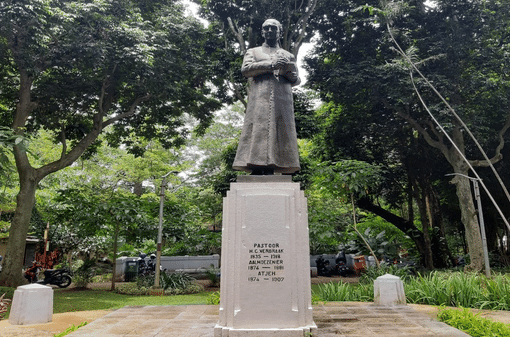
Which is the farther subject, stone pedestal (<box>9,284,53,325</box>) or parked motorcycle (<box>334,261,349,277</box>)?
parked motorcycle (<box>334,261,349,277</box>)

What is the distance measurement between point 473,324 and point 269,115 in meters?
4.33

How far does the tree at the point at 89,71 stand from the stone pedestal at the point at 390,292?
31.3ft

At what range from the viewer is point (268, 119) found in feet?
19.6

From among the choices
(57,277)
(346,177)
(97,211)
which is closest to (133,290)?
(97,211)

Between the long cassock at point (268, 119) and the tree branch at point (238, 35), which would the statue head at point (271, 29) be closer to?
the long cassock at point (268, 119)

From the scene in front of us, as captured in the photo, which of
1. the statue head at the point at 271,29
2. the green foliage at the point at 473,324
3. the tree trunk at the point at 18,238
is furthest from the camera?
the tree trunk at the point at 18,238

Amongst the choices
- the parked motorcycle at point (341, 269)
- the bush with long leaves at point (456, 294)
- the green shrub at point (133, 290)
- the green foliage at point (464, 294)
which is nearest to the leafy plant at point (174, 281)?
the green shrub at point (133, 290)

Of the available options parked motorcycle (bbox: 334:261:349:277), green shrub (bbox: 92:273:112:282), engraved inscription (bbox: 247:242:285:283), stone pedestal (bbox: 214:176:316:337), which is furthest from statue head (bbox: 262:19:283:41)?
parked motorcycle (bbox: 334:261:349:277)

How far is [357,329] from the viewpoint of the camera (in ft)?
18.4

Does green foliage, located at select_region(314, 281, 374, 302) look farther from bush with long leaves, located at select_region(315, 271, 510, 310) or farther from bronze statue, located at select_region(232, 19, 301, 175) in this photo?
bronze statue, located at select_region(232, 19, 301, 175)

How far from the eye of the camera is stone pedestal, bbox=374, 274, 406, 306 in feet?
26.6

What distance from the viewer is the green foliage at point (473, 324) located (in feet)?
16.9

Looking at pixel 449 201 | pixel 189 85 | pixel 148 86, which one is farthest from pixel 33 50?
pixel 449 201

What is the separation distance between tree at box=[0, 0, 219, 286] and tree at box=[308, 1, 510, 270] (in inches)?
240
